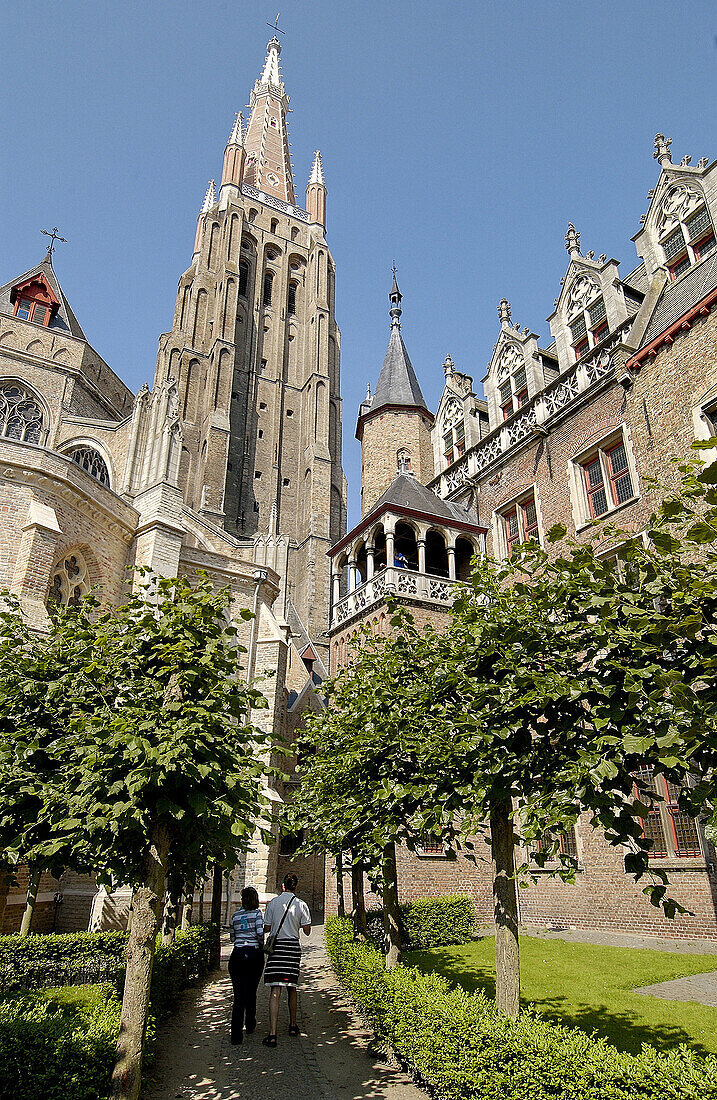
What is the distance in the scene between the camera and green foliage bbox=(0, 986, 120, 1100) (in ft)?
17.1

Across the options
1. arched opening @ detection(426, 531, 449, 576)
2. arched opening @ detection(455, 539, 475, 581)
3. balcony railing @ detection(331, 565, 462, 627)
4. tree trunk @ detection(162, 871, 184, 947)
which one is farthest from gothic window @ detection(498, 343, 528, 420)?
tree trunk @ detection(162, 871, 184, 947)

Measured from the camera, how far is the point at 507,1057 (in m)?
5.09

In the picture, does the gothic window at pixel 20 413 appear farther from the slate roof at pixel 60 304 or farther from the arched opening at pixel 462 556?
the arched opening at pixel 462 556

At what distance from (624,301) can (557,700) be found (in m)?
16.5

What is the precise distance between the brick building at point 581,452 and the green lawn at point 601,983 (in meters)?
1.92

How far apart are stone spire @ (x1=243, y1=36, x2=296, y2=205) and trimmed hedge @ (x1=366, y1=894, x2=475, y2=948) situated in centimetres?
7080

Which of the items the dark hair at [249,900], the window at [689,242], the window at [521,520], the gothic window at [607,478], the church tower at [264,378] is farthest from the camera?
the church tower at [264,378]

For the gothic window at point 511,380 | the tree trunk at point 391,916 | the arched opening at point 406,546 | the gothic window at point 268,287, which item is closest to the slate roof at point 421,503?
the arched opening at point 406,546

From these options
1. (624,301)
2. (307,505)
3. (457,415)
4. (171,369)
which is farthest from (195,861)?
(171,369)

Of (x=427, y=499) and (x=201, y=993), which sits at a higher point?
(x=427, y=499)

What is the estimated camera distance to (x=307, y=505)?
50812 mm

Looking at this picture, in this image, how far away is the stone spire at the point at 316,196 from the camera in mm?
65250

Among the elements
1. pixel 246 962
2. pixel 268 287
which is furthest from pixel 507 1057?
pixel 268 287

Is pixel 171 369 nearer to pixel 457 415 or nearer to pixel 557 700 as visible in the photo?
pixel 457 415
